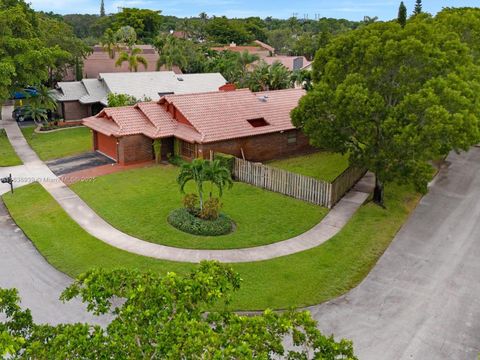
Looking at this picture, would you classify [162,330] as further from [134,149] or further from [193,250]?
[134,149]

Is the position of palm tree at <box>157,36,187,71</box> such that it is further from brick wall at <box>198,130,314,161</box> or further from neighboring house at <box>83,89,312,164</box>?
brick wall at <box>198,130,314,161</box>

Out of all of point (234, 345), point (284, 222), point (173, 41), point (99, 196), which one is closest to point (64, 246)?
point (99, 196)

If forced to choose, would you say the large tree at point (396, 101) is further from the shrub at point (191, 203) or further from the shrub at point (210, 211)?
the shrub at point (191, 203)

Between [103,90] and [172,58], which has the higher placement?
[172,58]

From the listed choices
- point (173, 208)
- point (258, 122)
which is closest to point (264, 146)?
point (258, 122)

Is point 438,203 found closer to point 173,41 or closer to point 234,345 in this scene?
point 234,345

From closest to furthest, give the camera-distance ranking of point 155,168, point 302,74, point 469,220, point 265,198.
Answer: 1. point 469,220
2. point 265,198
3. point 155,168
4. point 302,74
